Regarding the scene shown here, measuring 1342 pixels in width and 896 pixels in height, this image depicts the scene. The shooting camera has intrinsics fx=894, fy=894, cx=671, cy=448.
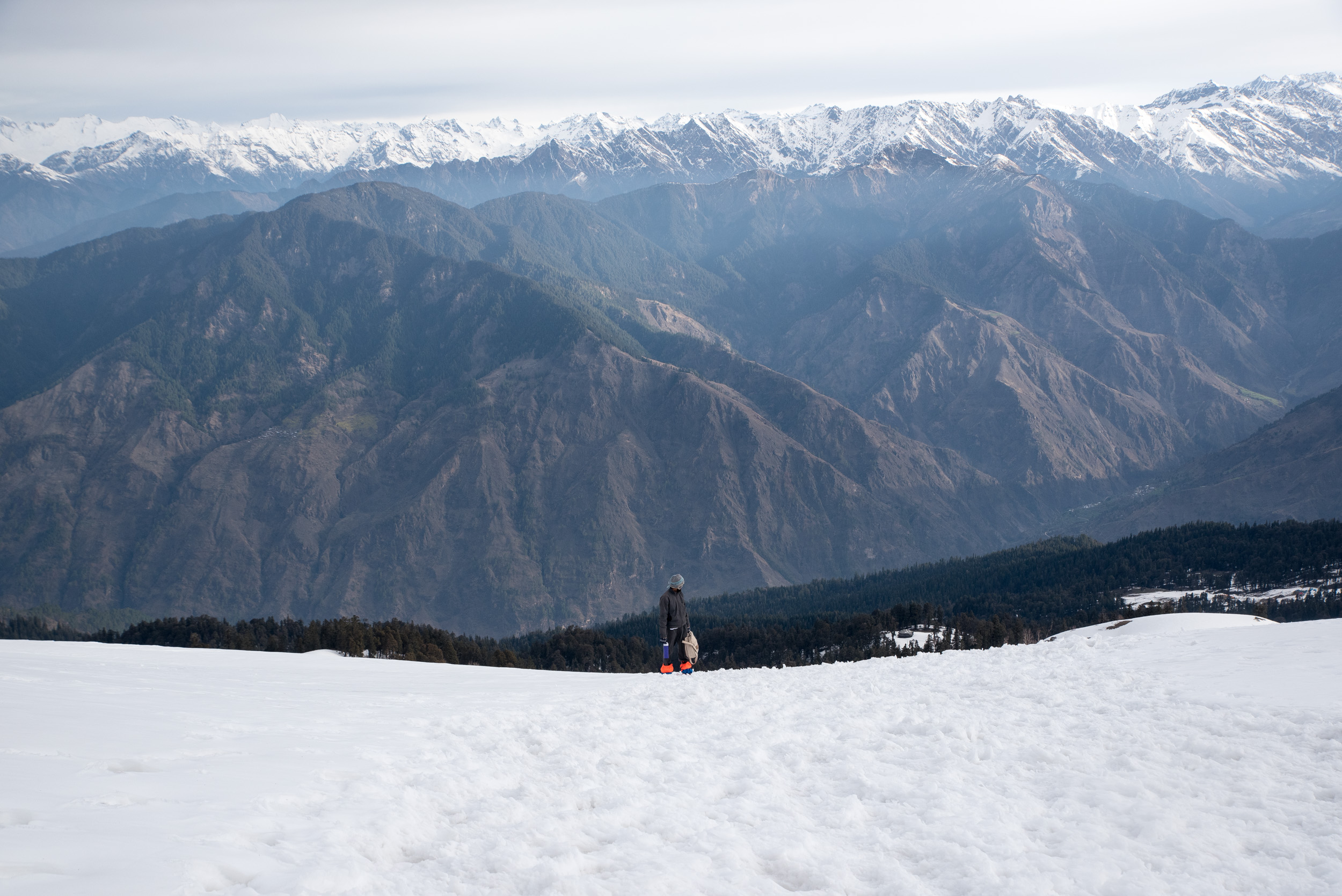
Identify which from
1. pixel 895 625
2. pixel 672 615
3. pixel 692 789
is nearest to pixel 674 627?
pixel 672 615

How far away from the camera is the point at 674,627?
117 feet

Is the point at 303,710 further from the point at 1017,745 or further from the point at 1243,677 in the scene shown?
the point at 1243,677

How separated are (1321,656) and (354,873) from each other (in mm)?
29073

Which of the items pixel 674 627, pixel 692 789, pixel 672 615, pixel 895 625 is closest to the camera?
pixel 692 789

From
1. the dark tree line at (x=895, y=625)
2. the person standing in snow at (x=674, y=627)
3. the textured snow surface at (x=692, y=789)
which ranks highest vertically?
the person standing in snow at (x=674, y=627)

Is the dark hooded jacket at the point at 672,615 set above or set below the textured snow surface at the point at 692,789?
above

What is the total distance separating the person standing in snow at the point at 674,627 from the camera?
35.1 meters

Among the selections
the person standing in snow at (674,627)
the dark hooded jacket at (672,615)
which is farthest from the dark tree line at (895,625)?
the dark hooded jacket at (672,615)

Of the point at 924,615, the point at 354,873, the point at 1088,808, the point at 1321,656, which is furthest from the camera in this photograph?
the point at 924,615

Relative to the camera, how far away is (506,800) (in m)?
17.0

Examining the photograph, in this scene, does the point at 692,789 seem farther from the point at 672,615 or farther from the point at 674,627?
the point at 674,627

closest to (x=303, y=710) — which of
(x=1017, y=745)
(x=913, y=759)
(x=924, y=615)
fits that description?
(x=913, y=759)

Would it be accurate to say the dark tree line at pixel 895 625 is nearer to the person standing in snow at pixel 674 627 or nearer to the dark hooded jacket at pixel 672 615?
the person standing in snow at pixel 674 627

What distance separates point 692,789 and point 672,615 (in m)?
17.4
